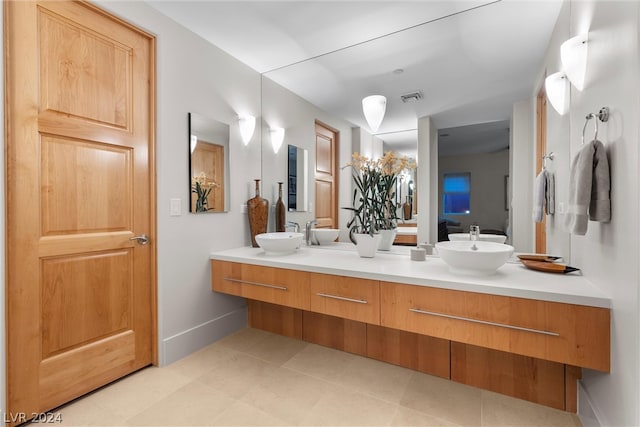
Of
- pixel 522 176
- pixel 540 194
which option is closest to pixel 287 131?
pixel 522 176

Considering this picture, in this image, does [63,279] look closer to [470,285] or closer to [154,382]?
[154,382]

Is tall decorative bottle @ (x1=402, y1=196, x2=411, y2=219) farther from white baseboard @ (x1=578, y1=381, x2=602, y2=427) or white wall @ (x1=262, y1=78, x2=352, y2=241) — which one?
white baseboard @ (x1=578, y1=381, x2=602, y2=427)

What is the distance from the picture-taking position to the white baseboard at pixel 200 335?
6.75 feet

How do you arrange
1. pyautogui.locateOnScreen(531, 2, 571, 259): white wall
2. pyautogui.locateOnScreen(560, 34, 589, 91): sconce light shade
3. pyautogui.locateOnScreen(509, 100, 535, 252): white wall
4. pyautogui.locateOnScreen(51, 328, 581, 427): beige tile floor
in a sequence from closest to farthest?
pyautogui.locateOnScreen(560, 34, 589, 91): sconce light shade < pyautogui.locateOnScreen(51, 328, 581, 427): beige tile floor < pyautogui.locateOnScreen(531, 2, 571, 259): white wall < pyautogui.locateOnScreen(509, 100, 535, 252): white wall

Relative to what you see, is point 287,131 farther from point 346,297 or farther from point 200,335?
point 200,335

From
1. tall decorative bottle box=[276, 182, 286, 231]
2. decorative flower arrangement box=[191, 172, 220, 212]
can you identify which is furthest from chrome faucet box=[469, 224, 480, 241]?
decorative flower arrangement box=[191, 172, 220, 212]

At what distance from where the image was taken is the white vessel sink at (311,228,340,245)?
258 cm

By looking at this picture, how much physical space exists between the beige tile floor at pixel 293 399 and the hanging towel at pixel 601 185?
1079 millimetres

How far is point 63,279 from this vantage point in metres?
1.61

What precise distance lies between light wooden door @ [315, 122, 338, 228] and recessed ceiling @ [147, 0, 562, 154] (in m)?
0.23

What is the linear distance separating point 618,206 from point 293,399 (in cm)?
176

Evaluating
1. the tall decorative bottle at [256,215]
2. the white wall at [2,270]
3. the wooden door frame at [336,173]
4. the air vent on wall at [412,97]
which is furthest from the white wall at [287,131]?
the white wall at [2,270]

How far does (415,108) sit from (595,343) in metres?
1.67

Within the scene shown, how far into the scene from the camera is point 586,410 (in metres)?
1.47
